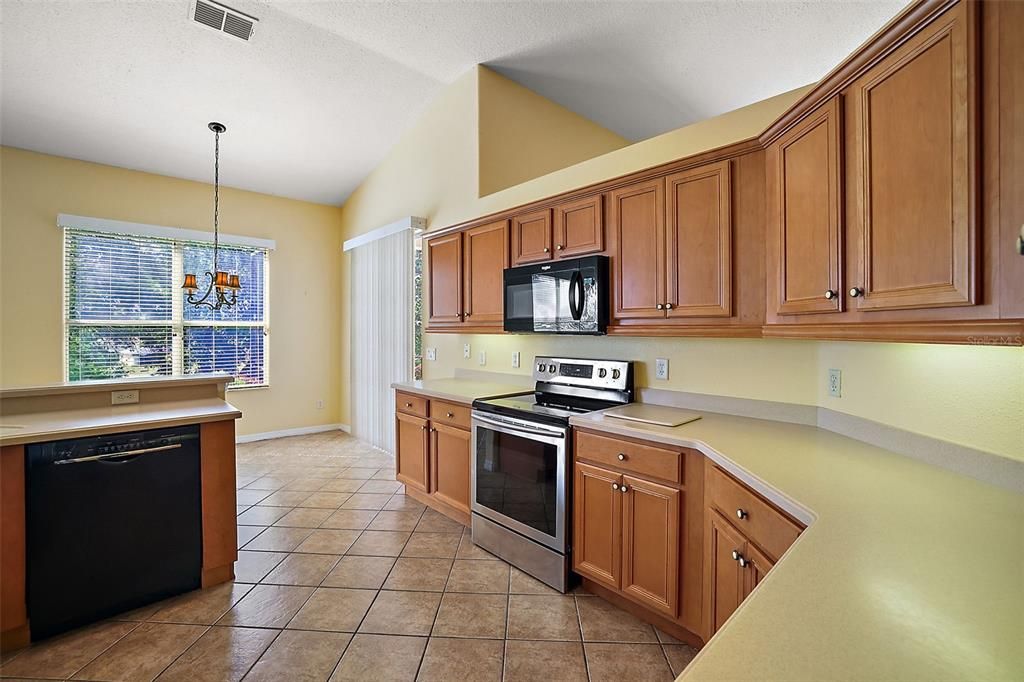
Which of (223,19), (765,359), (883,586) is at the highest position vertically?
(223,19)

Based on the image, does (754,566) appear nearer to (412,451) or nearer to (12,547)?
(412,451)

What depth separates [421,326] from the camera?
4.44 metres

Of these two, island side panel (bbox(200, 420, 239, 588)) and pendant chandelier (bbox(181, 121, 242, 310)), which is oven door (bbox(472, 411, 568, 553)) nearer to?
island side panel (bbox(200, 420, 239, 588))

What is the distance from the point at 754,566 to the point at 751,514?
0.17m

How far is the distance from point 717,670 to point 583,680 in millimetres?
1463

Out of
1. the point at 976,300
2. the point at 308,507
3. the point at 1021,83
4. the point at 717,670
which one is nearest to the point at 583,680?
the point at 717,670

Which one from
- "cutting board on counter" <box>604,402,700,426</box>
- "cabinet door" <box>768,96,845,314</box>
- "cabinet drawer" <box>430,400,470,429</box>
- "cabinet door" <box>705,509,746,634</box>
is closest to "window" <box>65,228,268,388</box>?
"cabinet drawer" <box>430,400,470,429</box>

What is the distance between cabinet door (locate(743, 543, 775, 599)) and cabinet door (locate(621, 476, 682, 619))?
1.29ft

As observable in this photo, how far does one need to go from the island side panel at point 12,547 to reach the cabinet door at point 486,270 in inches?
95.4

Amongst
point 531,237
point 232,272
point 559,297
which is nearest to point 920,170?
point 559,297

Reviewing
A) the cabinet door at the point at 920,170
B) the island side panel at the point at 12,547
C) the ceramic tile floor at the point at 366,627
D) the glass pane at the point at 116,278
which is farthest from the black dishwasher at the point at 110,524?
the glass pane at the point at 116,278

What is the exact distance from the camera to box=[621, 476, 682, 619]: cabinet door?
72.9 inches

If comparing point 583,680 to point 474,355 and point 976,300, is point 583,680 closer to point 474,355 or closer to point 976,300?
point 976,300

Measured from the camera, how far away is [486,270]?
3.21m
